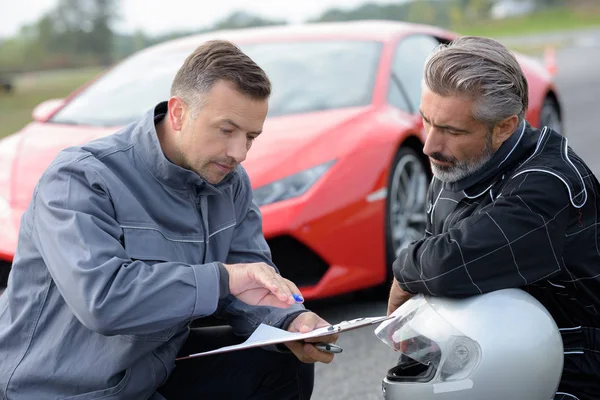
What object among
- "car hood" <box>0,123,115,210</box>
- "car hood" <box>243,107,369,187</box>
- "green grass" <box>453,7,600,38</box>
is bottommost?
"green grass" <box>453,7,600,38</box>

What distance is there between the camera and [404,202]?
4836 millimetres

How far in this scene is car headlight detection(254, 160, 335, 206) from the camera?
4.14 meters

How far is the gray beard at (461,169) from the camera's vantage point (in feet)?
8.15

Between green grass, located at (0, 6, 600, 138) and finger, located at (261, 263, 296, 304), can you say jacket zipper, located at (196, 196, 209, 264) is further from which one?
green grass, located at (0, 6, 600, 138)

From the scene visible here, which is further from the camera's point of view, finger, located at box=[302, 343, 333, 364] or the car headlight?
the car headlight

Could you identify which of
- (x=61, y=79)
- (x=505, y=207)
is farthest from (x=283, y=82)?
(x=61, y=79)

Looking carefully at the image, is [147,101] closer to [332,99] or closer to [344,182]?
[332,99]

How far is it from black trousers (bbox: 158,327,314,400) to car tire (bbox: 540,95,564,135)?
14.6 ft

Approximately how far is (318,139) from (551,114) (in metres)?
3.19

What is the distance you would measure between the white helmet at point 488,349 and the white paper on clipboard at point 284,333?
0.54 ft

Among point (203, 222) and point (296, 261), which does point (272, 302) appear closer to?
point (203, 222)

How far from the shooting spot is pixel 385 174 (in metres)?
4.55

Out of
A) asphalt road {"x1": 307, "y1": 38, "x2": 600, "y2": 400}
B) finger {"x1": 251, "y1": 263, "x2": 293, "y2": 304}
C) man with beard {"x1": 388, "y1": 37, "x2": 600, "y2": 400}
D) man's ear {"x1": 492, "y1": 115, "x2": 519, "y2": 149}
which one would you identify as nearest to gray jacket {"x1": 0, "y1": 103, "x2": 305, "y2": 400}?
finger {"x1": 251, "y1": 263, "x2": 293, "y2": 304}

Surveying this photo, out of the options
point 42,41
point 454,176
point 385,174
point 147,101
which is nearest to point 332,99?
point 385,174
